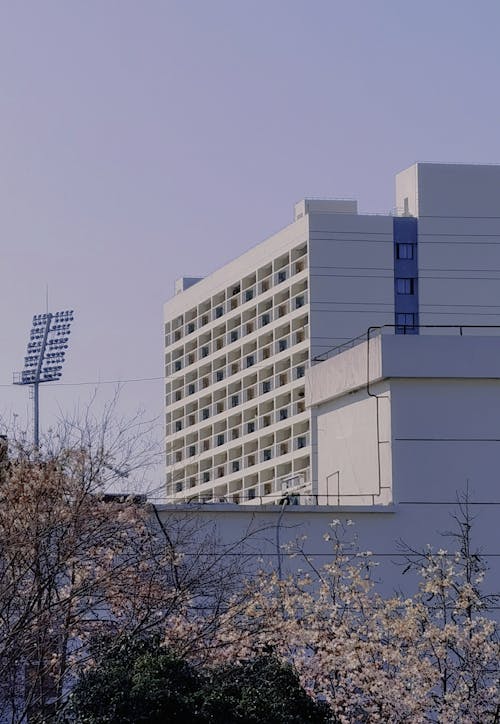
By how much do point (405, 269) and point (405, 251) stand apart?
3.68 feet

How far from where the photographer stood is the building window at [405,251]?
95562mm

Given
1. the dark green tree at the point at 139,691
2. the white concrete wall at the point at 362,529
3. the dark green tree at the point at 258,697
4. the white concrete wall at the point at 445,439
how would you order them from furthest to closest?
the white concrete wall at the point at 445,439, the white concrete wall at the point at 362,529, the dark green tree at the point at 258,697, the dark green tree at the point at 139,691

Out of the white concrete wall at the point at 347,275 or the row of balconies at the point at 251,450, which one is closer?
the row of balconies at the point at 251,450

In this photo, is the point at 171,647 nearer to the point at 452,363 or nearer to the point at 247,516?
the point at 247,516

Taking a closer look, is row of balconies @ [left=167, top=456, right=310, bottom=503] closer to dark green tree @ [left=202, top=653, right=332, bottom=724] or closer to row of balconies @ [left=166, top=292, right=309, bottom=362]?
row of balconies @ [left=166, top=292, right=309, bottom=362]

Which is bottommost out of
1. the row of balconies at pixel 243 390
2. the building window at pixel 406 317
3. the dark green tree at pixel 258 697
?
the dark green tree at pixel 258 697

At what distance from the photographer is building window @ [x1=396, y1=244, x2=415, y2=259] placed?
95.6m

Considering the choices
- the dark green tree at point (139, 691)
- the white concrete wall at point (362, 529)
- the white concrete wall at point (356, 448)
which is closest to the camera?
the dark green tree at point (139, 691)

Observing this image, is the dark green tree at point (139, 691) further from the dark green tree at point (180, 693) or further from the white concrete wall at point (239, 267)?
the white concrete wall at point (239, 267)

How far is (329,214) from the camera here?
94.2m

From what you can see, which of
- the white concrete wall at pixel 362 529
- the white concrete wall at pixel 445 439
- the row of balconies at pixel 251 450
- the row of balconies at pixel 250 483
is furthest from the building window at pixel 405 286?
the white concrete wall at pixel 362 529

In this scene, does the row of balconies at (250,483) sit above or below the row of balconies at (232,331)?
below

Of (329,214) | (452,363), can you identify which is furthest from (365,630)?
(329,214)

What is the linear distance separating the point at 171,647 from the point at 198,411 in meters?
90.3
